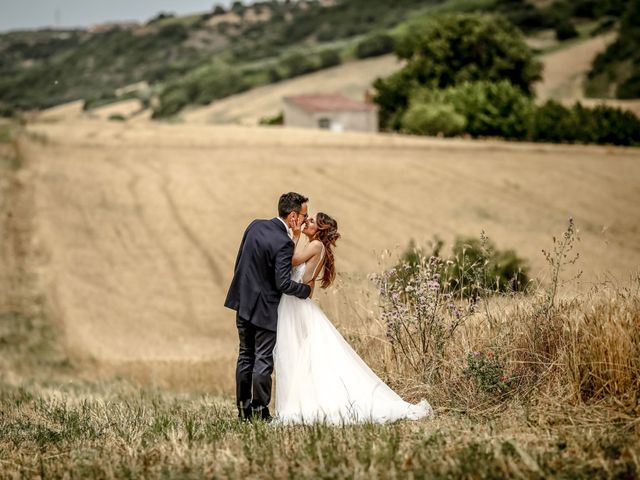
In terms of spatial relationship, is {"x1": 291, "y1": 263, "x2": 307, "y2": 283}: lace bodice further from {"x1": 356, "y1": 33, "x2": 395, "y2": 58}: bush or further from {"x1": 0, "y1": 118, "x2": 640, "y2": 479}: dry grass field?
{"x1": 356, "y1": 33, "x2": 395, "y2": 58}: bush

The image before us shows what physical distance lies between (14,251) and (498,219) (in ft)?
49.8

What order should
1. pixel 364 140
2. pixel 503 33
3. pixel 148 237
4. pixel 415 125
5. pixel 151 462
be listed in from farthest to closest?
1. pixel 503 33
2. pixel 415 125
3. pixel 364 140
4. pixel 148 237
5. pixel 151 462

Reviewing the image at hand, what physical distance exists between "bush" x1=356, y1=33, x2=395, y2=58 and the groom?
108644 mm

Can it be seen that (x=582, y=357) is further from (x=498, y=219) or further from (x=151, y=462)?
(x=498, y=219)

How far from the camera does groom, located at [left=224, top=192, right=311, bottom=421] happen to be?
273 inches

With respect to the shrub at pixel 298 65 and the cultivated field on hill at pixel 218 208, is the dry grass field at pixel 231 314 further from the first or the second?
the shrub at pixel 298 65

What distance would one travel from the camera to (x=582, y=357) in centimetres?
658

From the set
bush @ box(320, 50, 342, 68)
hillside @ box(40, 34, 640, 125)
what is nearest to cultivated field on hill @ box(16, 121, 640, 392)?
hillside @ box(40, 34, 640, 125)

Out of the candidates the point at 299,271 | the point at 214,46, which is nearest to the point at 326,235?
the point at 299,271

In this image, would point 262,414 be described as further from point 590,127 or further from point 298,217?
point 590,127

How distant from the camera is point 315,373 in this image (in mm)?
7078

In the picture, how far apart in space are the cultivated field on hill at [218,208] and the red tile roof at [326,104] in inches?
955

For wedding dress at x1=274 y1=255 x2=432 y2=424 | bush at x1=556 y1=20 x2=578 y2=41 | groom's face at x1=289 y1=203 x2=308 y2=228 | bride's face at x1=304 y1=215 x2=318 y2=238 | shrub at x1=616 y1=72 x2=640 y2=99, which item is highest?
groom's face at x1=289 y1=203 x2=308 y2=228

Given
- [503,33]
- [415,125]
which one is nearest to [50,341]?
[415,125]
